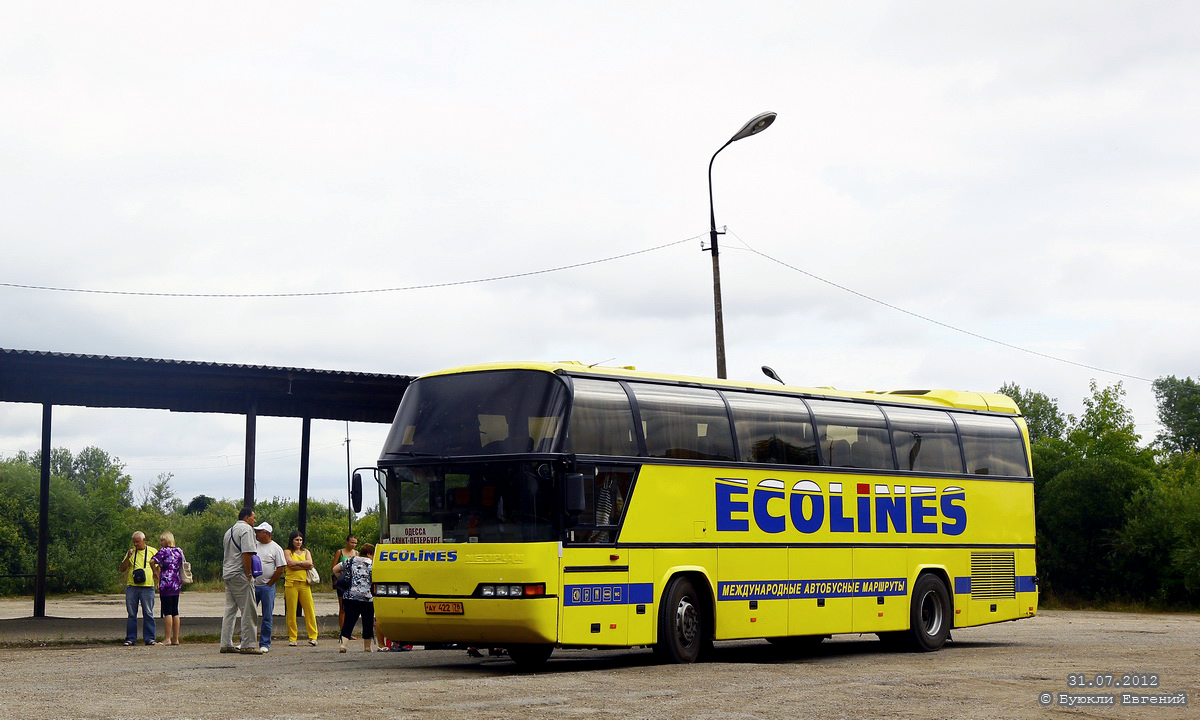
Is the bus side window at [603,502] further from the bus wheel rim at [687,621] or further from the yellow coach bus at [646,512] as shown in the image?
the bus wheel rim at [687,621]

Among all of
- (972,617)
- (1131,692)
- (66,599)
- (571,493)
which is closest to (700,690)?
(571,493)

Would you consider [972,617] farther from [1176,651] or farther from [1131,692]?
[1131,692]

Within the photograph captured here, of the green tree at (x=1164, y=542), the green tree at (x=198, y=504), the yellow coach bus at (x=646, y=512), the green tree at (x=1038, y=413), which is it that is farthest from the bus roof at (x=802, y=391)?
the green tree at (x=198, y=504)

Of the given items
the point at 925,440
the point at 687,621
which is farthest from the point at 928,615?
the point at 687,621

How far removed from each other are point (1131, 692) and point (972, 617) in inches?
310

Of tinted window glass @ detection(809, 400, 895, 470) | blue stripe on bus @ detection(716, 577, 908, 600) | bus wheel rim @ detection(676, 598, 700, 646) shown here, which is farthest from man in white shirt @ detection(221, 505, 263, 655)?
tinted window glass @ detection(809, 400, 895, 470)

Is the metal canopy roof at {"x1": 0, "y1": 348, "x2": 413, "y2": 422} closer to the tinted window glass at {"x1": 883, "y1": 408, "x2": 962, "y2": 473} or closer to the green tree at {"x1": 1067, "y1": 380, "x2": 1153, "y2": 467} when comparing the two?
the tinted window glass at {"x1": 883, "y1": 408, "x2": 962, "y2": 473}

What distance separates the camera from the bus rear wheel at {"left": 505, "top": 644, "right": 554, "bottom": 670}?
15.5m

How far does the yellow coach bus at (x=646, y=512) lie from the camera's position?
14531 millimetres

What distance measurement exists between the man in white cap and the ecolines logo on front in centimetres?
635

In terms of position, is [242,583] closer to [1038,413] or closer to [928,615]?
[928,615]

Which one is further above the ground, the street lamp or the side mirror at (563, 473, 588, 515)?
the street lamp

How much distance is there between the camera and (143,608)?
64.2ft

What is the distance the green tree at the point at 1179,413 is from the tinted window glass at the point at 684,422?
67.5 metres
